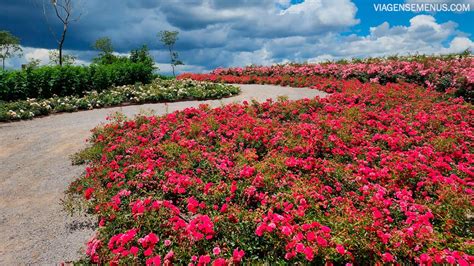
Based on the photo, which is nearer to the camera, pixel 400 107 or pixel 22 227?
pixel 22 227

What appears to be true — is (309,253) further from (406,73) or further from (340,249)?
(406,73)

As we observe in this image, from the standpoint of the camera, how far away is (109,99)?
17469 millimetres

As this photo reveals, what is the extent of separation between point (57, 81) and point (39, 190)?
13.3 meters

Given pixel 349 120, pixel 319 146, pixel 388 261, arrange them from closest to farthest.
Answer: pixel 388 261
pixel 319 146
pixel 349 120

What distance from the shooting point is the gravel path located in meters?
5.61

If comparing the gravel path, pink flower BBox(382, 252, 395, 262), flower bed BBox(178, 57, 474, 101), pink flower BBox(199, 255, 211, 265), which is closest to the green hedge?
the gravel path

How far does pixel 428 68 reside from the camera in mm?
18359

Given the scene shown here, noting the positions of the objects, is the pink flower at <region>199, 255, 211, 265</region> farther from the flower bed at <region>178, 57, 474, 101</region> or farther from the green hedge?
the green hedge

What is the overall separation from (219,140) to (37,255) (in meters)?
4.87

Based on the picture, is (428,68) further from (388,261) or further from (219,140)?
(388,261)

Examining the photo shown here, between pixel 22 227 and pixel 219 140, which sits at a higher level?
pixel 219 140

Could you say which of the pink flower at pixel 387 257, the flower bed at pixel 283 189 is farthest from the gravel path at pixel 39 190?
the pink flower at pixel 387 257

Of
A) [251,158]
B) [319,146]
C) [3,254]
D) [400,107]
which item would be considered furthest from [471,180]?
[3,254]

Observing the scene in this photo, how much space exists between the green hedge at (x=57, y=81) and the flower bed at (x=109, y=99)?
122cm
